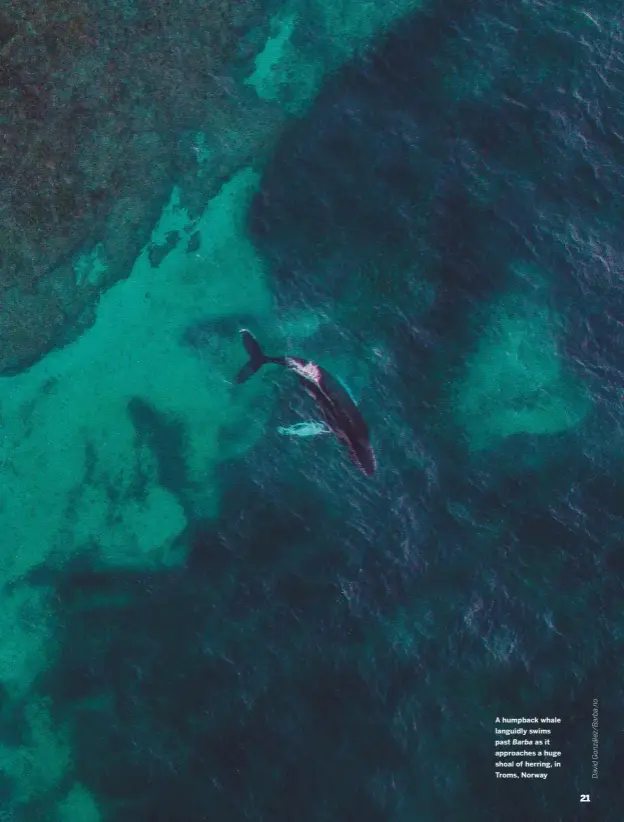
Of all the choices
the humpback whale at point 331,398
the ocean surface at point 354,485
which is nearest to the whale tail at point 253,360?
the humpback whale at point 331,398

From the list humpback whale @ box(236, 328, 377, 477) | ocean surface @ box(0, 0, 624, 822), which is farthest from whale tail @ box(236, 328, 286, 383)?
ocean surface @ box(0, 0, 624, 822)

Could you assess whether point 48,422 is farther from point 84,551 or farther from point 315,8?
point 315,8

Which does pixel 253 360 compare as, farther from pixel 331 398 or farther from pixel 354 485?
pixel 354 485

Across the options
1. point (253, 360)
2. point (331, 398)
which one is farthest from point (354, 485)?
point (253, 360)

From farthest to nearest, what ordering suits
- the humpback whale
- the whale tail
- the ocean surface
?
the whale tail < the humpback whale < the ocean surface

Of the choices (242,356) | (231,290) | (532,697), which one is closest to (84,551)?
(242,356)

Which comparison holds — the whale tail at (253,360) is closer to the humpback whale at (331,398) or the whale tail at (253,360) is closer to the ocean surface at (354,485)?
the humpback whale at (331,398)

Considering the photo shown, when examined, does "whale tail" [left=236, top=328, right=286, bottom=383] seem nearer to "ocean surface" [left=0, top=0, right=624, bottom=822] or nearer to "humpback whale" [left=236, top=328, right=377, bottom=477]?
"humpback whale" [left=236, top=328, right=377, bottom=477]
